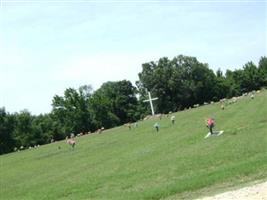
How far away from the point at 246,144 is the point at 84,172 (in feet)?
27.3

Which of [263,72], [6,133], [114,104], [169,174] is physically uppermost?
[263,72]

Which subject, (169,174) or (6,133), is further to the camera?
(6,133)

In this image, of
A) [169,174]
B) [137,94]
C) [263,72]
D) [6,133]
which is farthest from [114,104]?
[169,174]

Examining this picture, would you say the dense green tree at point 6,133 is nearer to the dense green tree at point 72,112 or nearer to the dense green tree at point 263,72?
the dense green tree at point 72,112

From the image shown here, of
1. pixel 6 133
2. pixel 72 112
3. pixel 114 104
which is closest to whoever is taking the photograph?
pixel 6 133

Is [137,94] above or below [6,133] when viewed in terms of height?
above

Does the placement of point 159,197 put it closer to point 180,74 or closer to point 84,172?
point 84,172

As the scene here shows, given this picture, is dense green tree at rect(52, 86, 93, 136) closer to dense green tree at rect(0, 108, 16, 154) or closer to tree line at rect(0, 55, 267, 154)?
tree line at rect(0, 55, 267, 154)

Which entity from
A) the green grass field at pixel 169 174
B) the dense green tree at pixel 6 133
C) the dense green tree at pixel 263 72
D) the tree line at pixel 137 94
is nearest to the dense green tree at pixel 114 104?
the tree line at pixel 137 94

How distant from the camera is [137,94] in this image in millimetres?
145750

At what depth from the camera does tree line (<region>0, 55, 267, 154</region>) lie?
124 metres

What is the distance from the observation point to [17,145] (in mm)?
113062

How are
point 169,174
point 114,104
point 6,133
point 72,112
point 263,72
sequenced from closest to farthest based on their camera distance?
1. point 169,174
2. point 6,133
3. point 72,112
4. point 114,104
5. point 263,72

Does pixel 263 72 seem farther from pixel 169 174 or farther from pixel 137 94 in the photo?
pixel 169 174
